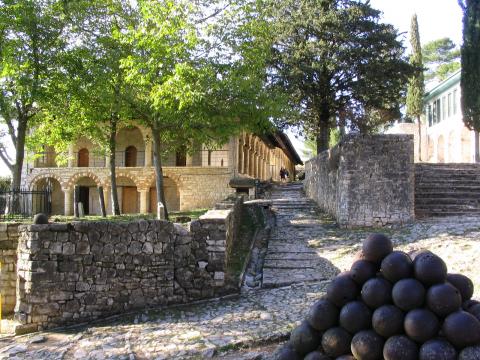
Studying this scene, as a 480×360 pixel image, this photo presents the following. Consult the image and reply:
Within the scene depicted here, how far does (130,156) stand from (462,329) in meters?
28.2

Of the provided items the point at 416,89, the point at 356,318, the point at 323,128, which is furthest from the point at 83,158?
the point at 356,318

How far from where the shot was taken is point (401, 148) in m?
11.3

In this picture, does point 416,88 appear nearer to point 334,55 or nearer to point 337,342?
point 334,55

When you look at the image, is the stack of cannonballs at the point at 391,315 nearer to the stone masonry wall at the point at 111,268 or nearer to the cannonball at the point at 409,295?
the cannonball at the point at 409,295

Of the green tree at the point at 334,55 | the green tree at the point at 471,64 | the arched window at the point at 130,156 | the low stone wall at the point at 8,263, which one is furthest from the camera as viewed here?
the arched window at the point at 130,156

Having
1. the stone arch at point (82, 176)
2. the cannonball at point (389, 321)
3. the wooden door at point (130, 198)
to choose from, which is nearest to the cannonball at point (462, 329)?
the cannonball at point (389, 321)

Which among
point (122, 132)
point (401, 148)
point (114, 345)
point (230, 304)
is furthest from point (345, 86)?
point (114, 345)

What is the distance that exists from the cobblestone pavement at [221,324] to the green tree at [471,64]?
13.0 m

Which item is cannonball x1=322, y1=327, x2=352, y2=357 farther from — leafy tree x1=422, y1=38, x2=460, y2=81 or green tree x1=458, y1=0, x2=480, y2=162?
leafy tree x1=422, y1=38, x2=460, y2=81

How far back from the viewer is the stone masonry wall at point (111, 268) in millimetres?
7367

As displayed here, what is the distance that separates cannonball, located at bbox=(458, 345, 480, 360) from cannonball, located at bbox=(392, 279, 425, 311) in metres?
0.44

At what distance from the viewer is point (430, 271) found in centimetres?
368

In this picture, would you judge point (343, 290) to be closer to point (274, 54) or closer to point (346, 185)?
point (346, 185)

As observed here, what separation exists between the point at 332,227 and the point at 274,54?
12.5 metres
